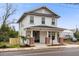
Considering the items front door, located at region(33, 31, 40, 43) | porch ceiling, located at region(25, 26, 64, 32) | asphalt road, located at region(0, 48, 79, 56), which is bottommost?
asphalt road, located at region(0, 48, 79, 56)

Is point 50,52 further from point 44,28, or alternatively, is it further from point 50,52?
point 44,28

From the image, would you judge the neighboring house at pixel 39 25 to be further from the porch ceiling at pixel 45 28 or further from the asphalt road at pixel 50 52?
the asphalt road at pixel 50 52

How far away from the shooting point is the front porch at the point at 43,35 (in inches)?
508

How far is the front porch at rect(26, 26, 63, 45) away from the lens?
12.9 m

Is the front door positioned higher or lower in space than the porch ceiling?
lower

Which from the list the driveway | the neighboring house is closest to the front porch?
the neighboring house

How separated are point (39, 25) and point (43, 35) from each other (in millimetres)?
258

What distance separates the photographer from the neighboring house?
1287 cm

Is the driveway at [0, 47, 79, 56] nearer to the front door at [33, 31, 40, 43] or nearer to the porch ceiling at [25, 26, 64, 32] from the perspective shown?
the front door at [33, 31, 40, 43]

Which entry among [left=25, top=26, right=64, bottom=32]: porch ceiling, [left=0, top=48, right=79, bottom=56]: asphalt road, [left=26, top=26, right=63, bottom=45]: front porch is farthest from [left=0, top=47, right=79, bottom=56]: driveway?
[left=25, top=26, right=64, bottom=32]: porch ceiling

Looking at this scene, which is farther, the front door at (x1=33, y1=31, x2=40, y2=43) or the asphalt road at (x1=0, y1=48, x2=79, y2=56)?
the front door at (x1=33, y1=31, x2=40, y2=43)

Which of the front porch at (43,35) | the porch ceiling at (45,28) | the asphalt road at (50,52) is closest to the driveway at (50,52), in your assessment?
the asphalt road at (50,52)

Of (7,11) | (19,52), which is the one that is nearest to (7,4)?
(7,11)

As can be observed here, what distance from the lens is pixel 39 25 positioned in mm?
12898
